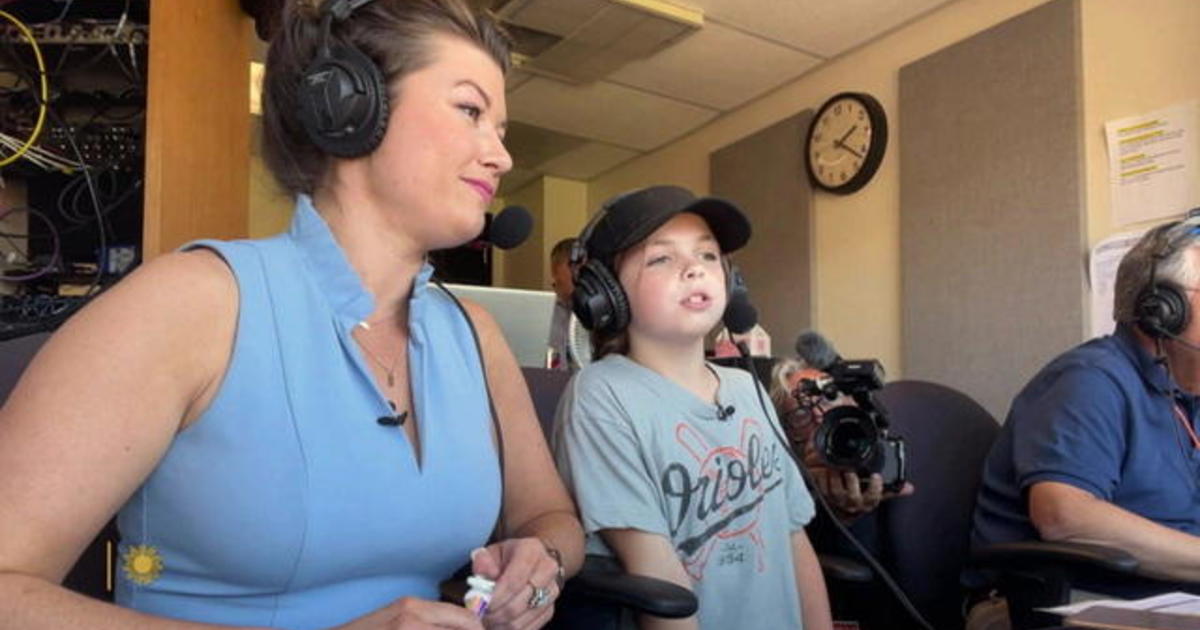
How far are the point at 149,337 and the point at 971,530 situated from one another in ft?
5.35

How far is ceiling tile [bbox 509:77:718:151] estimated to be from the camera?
446 centimetres

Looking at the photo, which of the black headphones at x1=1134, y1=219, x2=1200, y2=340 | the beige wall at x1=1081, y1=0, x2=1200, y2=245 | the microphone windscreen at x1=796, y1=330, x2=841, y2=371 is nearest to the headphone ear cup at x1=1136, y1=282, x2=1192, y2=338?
the black headphones at x1=1134, y1=219, x2=1200, y2=340

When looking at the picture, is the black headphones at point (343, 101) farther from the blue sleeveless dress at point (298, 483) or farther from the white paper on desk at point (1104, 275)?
the white paper on desk at point (1104, 275)

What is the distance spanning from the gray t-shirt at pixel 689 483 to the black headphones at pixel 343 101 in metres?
0.56

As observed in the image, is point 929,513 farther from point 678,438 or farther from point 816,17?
point 816,17

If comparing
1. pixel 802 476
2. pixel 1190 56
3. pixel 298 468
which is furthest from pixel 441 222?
pixel 1190 56

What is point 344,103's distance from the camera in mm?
905

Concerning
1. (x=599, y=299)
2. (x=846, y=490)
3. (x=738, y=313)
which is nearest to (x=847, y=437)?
(x=846, y=490)

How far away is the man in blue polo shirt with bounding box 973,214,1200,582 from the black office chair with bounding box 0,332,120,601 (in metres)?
1.48

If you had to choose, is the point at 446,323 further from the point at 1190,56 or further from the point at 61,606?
the point at 1190,56

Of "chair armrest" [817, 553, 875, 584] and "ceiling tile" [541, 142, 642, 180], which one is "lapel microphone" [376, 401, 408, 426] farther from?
"ceiling tile" [541, 142, 642, 180]

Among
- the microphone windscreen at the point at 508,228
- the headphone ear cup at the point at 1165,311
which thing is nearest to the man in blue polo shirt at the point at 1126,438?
the headphone ear cup at the point at 1165,311

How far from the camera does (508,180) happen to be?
246 inches

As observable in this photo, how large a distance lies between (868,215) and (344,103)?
3273mm
